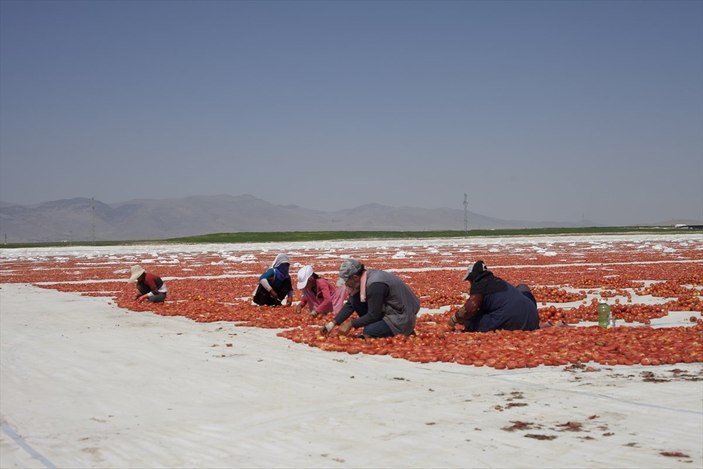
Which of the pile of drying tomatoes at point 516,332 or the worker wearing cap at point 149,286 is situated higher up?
the worker wearing cap at point 149,286

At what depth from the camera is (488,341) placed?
1229 centimetres

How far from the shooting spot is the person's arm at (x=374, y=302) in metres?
12.9

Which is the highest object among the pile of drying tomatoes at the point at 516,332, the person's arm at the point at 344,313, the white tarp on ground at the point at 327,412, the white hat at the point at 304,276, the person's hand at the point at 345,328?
the white hat at the point at 304,276

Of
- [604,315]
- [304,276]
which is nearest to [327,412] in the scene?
[604,315]

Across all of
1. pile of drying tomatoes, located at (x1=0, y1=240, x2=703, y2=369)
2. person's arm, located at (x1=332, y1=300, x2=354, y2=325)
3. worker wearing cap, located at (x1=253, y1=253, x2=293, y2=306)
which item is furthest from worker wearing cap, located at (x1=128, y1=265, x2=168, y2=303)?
person's arm, located at (x1=332, y1=300, x2=354, y2=325)

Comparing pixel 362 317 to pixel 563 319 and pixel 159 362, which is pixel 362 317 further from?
pixel 563 319

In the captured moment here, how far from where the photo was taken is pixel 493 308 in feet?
44.2

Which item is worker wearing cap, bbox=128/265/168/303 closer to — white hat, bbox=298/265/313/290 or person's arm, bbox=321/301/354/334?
white hat, bbox=298/265/313/290

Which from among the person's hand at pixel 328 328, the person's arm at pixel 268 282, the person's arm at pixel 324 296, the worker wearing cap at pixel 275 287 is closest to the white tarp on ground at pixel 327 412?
the person's hand at pixel 328 328

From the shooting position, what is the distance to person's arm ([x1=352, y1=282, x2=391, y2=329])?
12914mm

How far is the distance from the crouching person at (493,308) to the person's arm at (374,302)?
1.38m

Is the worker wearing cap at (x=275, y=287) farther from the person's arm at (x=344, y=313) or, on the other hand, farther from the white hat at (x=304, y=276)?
the person's arm at (x=344, y=313)

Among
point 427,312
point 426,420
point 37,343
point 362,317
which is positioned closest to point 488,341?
point 362,317

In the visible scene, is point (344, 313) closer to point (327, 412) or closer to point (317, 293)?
point (317, 293)
